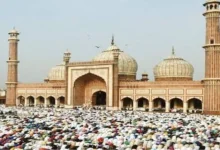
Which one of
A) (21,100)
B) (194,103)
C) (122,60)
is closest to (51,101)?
(21,100)

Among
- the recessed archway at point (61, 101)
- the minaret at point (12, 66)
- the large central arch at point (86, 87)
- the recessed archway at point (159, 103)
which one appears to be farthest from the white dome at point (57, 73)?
the recessed archway at point (159, 103)

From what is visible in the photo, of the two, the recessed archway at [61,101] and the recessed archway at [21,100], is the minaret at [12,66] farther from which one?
the recessed archway at [61,101]

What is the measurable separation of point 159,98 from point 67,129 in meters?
16.6

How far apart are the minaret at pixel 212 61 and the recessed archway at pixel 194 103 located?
253 cm

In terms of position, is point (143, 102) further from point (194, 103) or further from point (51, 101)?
point (51, 101)

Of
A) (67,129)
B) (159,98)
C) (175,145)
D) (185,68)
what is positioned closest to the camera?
(175,145)

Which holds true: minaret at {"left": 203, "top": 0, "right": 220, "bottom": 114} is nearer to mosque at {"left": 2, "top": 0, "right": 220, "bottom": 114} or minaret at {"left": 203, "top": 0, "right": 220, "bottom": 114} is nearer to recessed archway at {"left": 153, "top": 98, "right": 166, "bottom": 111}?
mosque at {"left": 2, "top": 0, "right": 220, "bottom": 114}

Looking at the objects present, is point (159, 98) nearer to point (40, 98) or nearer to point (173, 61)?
point (173, 61)

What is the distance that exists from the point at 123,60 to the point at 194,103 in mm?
8668

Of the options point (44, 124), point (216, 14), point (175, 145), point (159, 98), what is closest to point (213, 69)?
point (216, 14)

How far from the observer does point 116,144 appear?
10578 millimetres

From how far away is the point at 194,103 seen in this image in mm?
28406

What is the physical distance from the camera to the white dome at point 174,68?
3125cm

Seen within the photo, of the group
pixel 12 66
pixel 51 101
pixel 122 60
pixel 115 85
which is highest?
pixel 122 60
